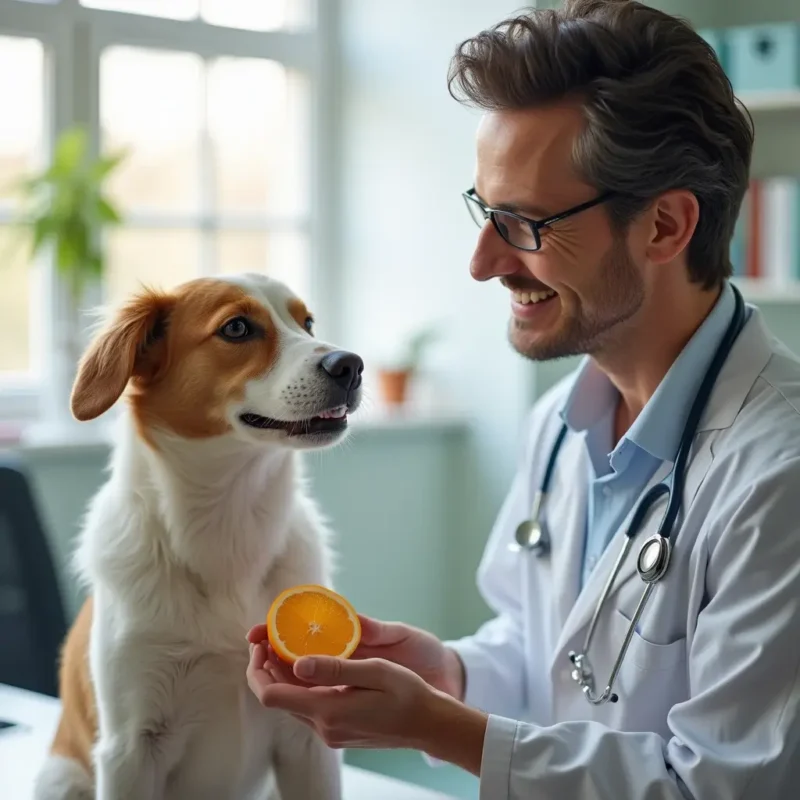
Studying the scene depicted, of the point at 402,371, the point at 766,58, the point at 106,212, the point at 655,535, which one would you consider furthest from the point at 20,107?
the point at 655,535

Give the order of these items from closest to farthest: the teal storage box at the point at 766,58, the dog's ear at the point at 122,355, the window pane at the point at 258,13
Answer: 1. the dog's ear at the point at 122,355
2. the teal storage box at the point at 766,58
3. the window pane at the point at 258,13

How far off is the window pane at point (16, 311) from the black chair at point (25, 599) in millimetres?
1337

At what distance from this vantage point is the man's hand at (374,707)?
4.15 ft

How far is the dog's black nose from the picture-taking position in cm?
152

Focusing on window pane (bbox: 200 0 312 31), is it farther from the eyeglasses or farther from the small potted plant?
the eyeglasses

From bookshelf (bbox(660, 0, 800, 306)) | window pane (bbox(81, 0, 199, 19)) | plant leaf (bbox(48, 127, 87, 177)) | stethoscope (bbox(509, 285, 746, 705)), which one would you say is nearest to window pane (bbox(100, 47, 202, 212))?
window pane (bbox(81, 0, 199, 19))

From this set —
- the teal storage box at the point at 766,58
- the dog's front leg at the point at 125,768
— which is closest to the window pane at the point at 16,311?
the teal storage box at the point at 766,58

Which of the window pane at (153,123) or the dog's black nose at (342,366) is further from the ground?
the window pane at (153,123)

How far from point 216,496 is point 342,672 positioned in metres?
0.38

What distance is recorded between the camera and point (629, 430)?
155 centimetres

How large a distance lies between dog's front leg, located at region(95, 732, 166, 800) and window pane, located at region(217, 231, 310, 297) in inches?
100

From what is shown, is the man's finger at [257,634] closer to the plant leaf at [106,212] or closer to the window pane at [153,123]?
the plant leaf at [106,212]

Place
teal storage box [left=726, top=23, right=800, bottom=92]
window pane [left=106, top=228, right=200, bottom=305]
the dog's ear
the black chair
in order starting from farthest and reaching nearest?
1. window pane [left=106, top=228, right=200, bottom=305]
2. teal storage box [left=726, top=23, right=800, bottom=92]
3. the black chair
4. the dog's ear

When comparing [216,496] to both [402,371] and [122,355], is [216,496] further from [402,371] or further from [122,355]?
Answer: [402,371]
